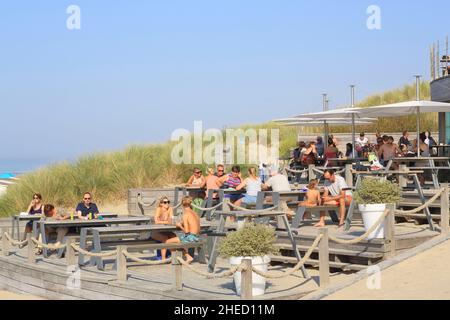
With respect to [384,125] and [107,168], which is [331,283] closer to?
[107,168]

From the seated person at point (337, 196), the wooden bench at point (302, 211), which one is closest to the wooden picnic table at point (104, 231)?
the wooden bench at point (302, 211)

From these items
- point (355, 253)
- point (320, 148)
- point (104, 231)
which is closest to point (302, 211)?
point (355, 253)

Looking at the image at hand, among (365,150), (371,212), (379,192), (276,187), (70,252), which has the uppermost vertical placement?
(365,150)

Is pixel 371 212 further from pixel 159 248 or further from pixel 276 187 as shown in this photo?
pixel 276 187

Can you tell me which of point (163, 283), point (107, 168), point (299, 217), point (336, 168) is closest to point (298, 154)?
point (336, 168)

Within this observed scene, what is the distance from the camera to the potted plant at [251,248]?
33.9ft

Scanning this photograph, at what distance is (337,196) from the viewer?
14.8 meters

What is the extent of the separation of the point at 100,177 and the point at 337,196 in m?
12.1

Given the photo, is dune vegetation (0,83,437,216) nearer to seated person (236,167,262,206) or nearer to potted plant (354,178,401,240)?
seated person (236,167,262,206)

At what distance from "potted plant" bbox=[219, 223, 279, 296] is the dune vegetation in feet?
48.1

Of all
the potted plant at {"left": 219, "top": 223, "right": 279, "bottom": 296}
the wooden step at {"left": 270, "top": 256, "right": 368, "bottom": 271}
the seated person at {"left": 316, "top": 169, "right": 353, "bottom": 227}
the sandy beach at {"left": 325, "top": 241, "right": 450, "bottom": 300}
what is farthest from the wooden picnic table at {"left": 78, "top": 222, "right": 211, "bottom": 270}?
the sandy beach at {"left": 325, "top": 241, "right": 450, "bottom": 300}

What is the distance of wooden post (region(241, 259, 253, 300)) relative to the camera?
9.83 metres

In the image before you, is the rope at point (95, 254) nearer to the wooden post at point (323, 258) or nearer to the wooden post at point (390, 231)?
the wooden post at point (323, 258)
